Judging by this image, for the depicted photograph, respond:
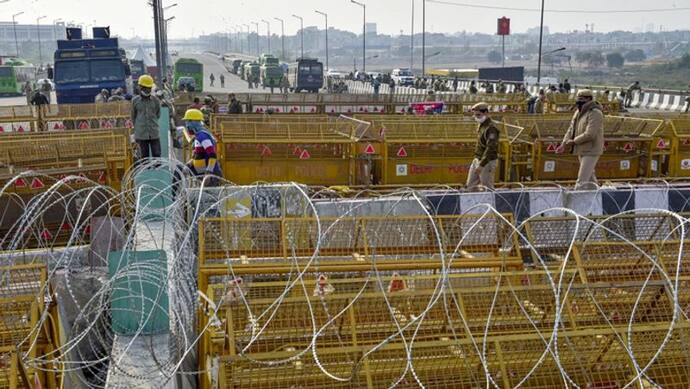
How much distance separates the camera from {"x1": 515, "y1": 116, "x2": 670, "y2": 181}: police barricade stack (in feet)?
45.4

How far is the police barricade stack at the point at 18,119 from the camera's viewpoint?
1859cm

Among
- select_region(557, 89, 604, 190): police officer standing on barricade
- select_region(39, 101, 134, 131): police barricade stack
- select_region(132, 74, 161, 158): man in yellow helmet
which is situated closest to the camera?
select_region(557, 89, 604, 190): police officer standing on barricade

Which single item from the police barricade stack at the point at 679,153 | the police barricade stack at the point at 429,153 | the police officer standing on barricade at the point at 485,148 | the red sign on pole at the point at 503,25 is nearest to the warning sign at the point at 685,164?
the police barricade stack at the point at 679,153

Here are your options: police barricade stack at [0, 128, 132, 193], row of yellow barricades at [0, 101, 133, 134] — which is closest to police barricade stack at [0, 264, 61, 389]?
police barricade stack at [0, 128, 132, 193]

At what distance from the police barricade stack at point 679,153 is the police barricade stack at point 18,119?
15.3 meters

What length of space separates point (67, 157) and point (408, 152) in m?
6.11

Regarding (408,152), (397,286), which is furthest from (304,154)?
(397,286)

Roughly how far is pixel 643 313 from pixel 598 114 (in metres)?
4.94

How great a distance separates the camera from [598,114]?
1030cm

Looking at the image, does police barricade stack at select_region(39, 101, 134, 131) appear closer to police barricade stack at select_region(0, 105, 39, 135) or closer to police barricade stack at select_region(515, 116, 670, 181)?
police barricade stack at select_region(0, 105, 39, 135)

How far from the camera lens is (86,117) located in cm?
1831

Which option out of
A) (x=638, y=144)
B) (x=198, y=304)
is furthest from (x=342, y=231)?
(x=638, y=144)

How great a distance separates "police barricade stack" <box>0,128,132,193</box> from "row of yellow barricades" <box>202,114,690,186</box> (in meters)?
2.51

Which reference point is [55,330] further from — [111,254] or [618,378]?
[618,378]
